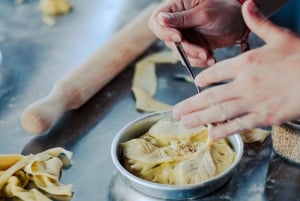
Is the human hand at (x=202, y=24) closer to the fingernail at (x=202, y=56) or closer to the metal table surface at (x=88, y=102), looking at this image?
the fingernail at (x=202, y=56)

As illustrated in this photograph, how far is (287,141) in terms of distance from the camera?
0.83m

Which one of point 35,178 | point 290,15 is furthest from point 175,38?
point 290,15

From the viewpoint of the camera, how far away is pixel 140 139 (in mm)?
857

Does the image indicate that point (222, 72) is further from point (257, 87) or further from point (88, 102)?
point (88, 102)

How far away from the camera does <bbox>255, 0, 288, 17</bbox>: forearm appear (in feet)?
3.18

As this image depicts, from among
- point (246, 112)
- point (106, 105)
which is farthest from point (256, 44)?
point (246, 112)

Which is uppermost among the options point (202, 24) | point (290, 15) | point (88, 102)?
point (202, 24)

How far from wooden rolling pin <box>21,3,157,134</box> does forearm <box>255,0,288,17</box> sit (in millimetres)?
311

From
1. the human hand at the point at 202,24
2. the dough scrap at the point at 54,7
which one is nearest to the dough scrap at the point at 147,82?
the human hand at the point at 202,24

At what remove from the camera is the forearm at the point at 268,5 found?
97 cm

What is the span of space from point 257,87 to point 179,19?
28cm

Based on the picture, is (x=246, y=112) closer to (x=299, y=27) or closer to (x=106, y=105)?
(x=106, y=105)

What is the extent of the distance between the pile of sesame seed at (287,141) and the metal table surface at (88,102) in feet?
0.06

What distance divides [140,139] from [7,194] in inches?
8.8
